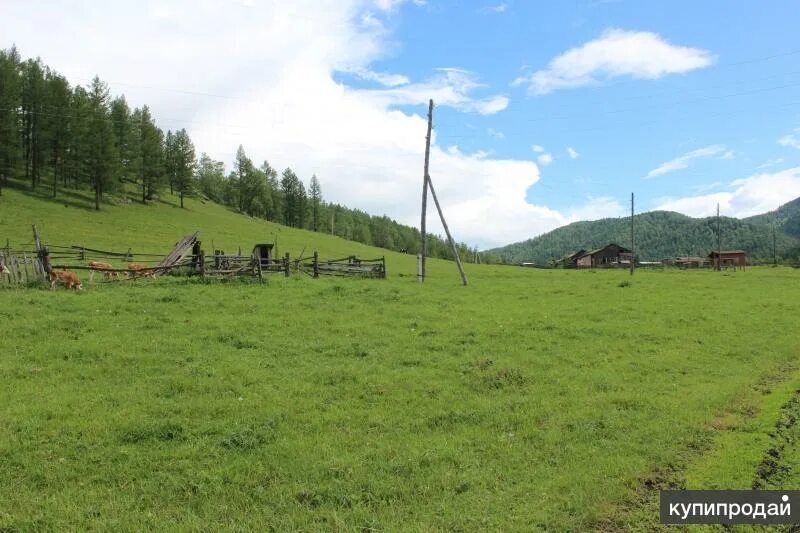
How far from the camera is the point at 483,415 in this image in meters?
9.44

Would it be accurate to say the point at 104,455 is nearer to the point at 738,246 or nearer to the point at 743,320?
the point at 743,320

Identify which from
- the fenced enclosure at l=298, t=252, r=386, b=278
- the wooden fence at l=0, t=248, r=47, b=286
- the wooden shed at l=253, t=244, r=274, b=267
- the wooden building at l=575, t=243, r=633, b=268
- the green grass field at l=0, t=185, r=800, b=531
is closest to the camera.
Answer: the green grass field at l=0, t=185, r=800, b=531

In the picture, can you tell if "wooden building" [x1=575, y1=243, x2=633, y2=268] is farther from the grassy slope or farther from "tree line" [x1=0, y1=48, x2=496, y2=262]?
"tree line" [x1=0, y1=48, x2=496, y2=262]

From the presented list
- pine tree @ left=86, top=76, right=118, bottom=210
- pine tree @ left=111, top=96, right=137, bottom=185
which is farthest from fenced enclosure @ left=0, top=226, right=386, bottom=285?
pine tree @ left=111, top=96, right=137, bottom=185

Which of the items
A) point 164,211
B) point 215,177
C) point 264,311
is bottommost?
point 264,311

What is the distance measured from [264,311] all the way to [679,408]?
1306 cm

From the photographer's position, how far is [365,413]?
9383 millimetres

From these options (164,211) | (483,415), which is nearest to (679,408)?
(483,415)

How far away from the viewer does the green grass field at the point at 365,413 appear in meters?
6.36

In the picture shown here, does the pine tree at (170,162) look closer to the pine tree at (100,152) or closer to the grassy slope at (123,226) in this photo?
the grassy slope at (123,226)

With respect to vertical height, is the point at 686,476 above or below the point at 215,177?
below

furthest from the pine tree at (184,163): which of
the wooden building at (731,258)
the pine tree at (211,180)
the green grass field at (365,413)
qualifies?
the wooden building at (731,258)

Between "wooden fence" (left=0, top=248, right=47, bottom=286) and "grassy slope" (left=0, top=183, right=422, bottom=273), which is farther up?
"grassy slope" (left=0, top=183, right=422, bottom=273)

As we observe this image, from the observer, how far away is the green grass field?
6355mm
